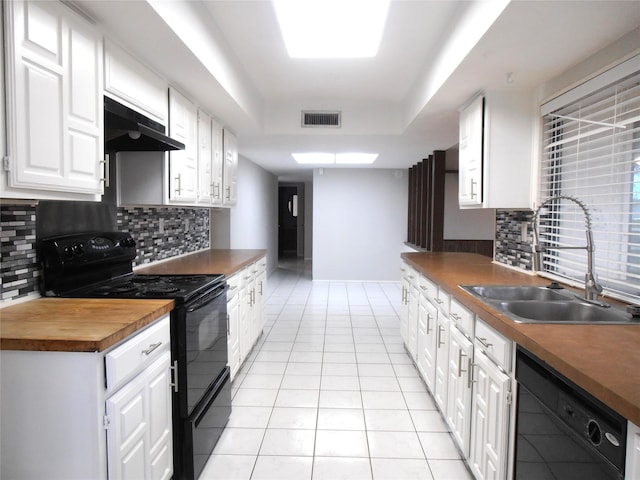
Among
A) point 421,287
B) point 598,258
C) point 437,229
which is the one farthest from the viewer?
point 437,229

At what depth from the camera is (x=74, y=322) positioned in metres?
1.40

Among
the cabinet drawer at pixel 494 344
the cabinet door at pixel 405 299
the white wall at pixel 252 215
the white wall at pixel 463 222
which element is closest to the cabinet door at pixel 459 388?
the cabinet drawer at pixel 494 344

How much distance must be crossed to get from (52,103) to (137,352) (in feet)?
3.23

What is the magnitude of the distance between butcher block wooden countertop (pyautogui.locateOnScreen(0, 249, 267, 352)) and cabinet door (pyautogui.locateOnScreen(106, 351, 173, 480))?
22 centimetres

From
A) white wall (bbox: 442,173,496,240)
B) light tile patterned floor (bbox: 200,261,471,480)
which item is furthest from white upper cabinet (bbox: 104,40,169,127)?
white wall (bbox: 442,173,496,240)

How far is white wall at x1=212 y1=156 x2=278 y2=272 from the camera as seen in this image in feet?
16.7

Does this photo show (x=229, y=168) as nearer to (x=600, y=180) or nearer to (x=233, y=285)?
(x=233, y=285)

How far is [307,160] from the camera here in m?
6.10

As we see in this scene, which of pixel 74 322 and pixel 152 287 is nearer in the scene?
pixel 74 322

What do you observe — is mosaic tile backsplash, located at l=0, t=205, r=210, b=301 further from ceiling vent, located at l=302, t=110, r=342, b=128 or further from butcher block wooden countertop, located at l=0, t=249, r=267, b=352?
ceiling vent, located at l=302, t=110, r=342, b=128

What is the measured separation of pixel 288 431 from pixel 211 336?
2.45 feet

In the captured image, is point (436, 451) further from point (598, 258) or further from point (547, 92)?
point (547, 92)

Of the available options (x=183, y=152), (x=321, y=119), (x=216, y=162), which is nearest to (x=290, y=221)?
(x=321, y=119)

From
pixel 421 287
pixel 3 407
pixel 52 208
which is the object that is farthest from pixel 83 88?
pixel 421 287
